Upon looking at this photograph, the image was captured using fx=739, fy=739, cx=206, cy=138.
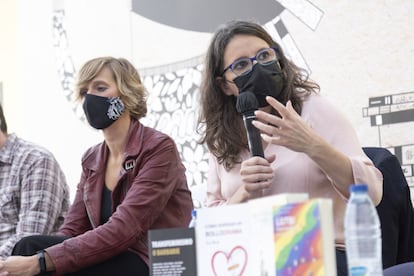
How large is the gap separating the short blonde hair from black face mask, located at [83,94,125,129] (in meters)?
0.07

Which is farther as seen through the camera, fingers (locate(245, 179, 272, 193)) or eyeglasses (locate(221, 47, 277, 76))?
eyeglasses (locate(221, 47, 277, 76))

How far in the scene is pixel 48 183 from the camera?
9.40ft

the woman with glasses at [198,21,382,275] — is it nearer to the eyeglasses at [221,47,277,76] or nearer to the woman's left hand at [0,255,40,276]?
the eyeglasses at [221,47,277,76]

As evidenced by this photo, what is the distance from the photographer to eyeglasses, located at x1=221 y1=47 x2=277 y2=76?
6.57 ft

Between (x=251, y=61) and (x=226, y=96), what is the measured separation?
0.25 m

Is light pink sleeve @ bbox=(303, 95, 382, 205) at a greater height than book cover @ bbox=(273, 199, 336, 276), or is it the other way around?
light pink sleeve @ bbox=(303, 95, 382, 205)

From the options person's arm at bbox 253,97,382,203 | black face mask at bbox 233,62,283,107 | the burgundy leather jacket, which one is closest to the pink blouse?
person's arm at bbox 253,97,382,203

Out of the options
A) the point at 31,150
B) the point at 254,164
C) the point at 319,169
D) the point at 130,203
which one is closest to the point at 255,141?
the point at 254,164

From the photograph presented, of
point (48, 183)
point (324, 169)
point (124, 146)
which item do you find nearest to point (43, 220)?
point (48, 183)

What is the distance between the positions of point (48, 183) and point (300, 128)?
1.47 meters

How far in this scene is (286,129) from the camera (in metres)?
1.65

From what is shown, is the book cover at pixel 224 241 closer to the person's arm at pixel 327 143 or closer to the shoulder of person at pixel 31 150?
the person's arm at pixel 327 143

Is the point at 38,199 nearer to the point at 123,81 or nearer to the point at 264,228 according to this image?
the point at 123,81

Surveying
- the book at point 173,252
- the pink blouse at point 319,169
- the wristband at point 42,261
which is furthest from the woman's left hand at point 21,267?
the book at point 173,252
